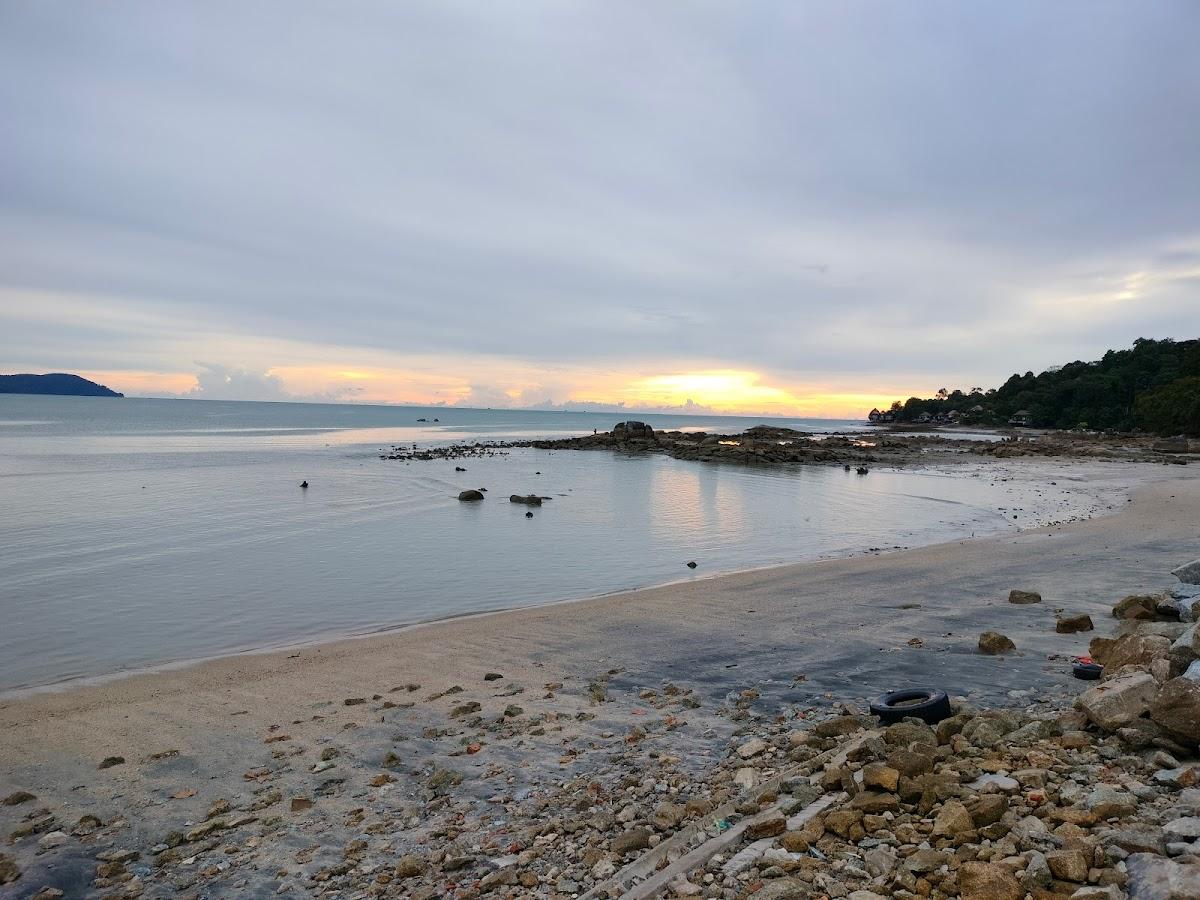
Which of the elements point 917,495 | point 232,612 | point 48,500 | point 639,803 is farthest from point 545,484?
point 639,803

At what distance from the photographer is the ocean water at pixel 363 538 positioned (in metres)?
13.1

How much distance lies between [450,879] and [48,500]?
3337cm

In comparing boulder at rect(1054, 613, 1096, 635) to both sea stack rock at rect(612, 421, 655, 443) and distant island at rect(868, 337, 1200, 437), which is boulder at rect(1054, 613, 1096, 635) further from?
distant island at rect(868, 337, 1200, 437)

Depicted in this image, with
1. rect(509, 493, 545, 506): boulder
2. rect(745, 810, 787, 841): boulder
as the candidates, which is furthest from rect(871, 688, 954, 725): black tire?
rect(509, 493, 545, 506): boulder

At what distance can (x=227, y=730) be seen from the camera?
798 centimetres

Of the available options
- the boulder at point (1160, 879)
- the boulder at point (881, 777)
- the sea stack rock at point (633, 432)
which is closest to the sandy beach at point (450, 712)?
the boulder at point (881, 777)

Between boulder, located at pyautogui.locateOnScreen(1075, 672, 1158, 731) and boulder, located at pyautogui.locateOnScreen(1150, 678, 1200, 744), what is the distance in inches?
11.6

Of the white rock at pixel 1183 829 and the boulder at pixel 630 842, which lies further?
the boulder at pixel 630 842

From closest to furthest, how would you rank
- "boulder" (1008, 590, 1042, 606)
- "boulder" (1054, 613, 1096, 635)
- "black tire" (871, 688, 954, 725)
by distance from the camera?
"black tire" (871, 688, 954, 725), "boulder" (1054, 613, 1096, 635), "boulder" (1008, 590, 1042, 606)

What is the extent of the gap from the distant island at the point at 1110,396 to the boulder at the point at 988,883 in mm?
93718

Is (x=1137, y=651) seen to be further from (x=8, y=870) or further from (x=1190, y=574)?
(x=8, y=870)

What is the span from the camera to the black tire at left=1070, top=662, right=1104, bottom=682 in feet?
25.9

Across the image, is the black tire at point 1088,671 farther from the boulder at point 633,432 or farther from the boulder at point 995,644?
the boulder at point 633,432

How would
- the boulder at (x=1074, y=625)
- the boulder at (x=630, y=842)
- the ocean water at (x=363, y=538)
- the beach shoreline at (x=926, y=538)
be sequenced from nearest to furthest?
1. the boulder at (x=630, y=842)
2. the boulder at (x=1074, y=625)
3. the beach shoreline at (x=926, y=538)
4. the ocean water at (x=363, y=538)
